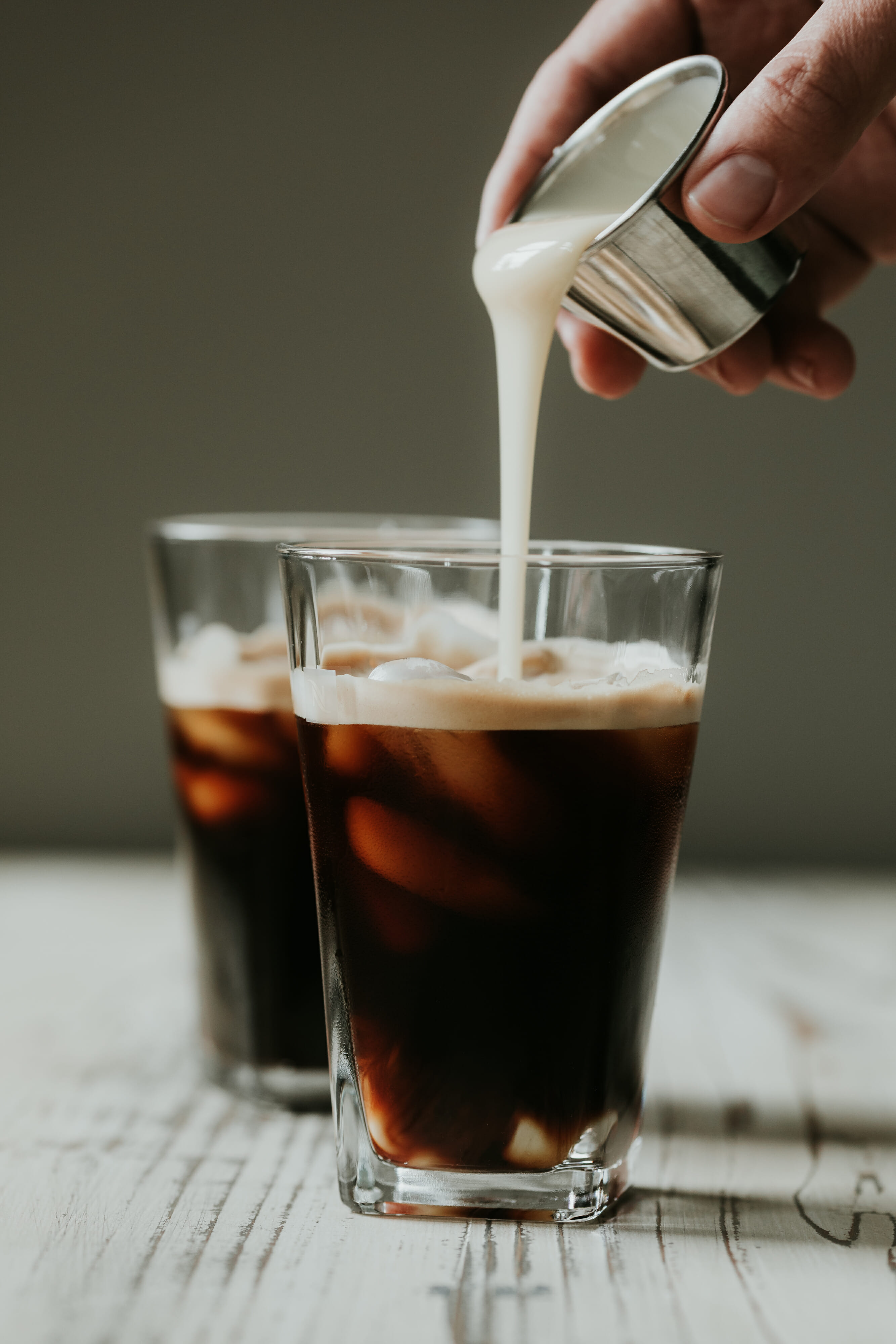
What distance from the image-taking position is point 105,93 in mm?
1688

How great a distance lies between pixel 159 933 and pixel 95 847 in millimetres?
583

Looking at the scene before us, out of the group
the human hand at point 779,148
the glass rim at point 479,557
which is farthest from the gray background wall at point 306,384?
the glass rim at point 479,557

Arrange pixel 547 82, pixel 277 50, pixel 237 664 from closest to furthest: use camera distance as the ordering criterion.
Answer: pixel 237 664, pixel 547 82, pixel 277 50

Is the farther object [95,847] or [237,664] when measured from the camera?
[95,847]

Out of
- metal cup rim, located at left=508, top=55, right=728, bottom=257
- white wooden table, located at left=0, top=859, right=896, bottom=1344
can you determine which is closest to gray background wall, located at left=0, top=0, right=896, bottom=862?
white wooden table, located at left=0, top=859, right=896, bottom=1344

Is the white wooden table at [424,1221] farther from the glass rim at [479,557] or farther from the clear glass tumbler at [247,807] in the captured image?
the glass rim at [479,557]

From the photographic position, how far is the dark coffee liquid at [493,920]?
24.7 inches

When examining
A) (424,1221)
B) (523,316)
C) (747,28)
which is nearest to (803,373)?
(747,28)

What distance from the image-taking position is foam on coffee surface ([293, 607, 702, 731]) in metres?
0.62

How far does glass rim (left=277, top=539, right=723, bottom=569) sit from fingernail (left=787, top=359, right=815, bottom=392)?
48 centimetres

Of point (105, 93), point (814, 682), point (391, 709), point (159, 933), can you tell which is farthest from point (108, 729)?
point (391, 709)

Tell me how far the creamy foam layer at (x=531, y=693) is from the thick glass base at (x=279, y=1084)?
315 millimetres

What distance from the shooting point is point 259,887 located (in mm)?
868

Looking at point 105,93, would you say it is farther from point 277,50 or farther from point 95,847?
point 95,847
